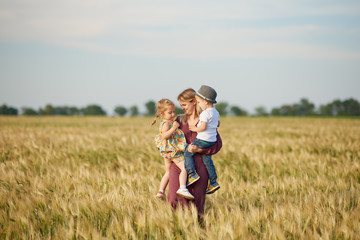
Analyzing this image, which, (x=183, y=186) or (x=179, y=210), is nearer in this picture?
(x=179, y=210)

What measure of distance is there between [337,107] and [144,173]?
7088 cm

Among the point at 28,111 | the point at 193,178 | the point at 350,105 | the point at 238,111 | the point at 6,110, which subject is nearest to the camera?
the point at 193,178

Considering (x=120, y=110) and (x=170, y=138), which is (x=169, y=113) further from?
(x=120, y=110)

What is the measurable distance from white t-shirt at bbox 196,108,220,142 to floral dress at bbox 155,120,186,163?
0.67 feet

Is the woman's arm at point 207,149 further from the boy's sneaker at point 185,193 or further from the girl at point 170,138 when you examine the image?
the boy's sneaker at point 185,193

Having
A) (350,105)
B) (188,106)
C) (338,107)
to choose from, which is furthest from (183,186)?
(338,107)

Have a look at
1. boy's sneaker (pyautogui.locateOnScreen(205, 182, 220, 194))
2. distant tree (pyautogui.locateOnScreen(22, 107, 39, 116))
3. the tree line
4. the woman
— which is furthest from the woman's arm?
distant tree (pyautogui.locateOnScreen(22, 107, 39, 116))

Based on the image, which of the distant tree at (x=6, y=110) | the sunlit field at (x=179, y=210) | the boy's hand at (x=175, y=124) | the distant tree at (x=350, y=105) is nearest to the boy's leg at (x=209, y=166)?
the sunlit field at (x=179, y=210)

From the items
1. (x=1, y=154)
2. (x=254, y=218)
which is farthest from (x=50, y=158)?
(x=254, y=218)

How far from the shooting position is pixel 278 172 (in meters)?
4.91

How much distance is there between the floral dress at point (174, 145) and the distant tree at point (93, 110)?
5610 centimetres

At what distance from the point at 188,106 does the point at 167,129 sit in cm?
28

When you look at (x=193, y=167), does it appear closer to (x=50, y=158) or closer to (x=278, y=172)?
(x=278, y=172)

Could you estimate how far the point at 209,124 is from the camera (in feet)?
8.54
